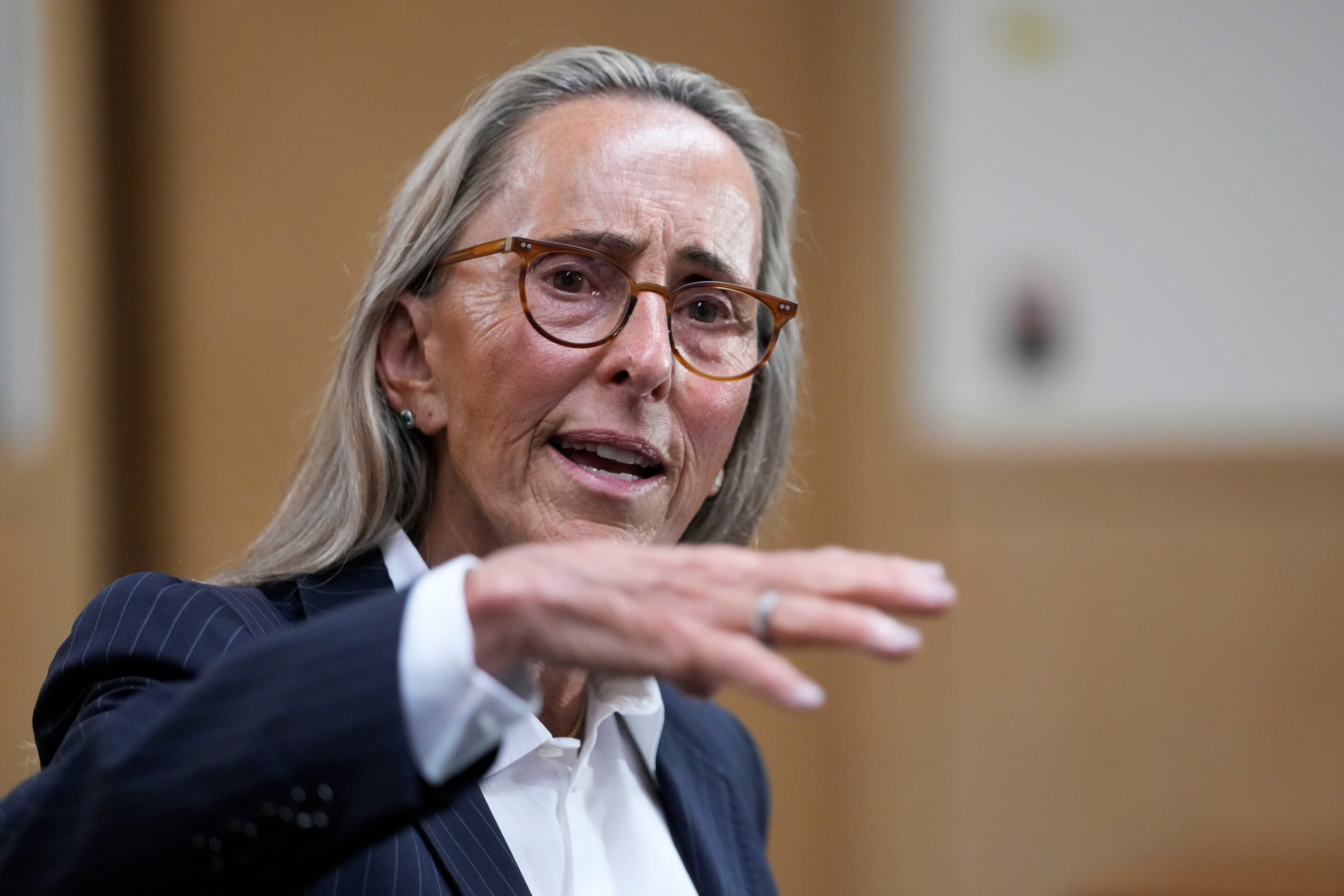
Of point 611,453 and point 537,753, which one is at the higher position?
point 611,453

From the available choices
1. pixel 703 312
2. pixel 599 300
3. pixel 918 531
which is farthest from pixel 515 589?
pixel 918 531

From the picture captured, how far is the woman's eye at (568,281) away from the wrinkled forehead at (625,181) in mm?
52

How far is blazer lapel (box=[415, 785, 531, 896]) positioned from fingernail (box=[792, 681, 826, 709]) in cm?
57

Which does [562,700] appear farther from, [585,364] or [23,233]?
[23,233]

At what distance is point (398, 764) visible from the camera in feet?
2.74

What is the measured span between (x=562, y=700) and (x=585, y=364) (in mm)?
465

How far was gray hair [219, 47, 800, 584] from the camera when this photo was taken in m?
1.56

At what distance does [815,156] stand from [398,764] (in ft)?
10.7

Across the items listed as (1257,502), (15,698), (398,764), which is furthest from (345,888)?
(1257,502)

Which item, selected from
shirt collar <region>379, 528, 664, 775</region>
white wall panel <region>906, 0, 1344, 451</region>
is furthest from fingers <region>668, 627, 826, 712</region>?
white wall panel <region>906, 0, 1344, 451</region>

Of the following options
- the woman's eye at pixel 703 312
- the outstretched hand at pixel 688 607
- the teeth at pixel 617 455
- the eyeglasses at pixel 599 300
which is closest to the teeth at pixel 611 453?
the teeth at pixel 617 455

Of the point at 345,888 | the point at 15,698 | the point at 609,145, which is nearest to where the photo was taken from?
the point at 345,888

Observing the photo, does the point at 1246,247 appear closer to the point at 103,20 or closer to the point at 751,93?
the point at 751,93

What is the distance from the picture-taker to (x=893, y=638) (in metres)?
0.76
